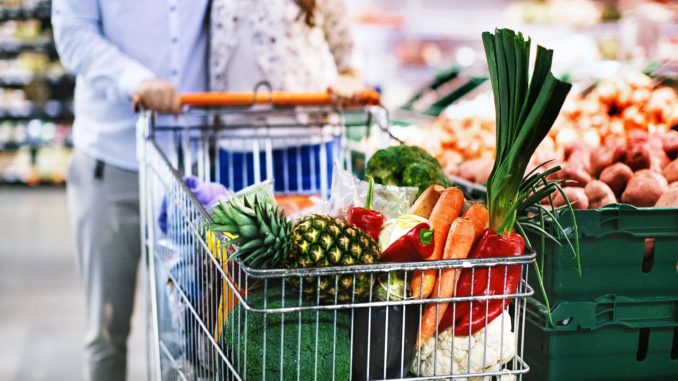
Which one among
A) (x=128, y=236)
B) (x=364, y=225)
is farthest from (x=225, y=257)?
(x=128, y=236)

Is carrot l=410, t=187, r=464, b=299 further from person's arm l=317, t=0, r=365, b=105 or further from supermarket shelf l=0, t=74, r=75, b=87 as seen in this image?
supermarket shelf l=0, t=74, r=75, b=87

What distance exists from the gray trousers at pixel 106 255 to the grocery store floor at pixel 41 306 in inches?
51.1

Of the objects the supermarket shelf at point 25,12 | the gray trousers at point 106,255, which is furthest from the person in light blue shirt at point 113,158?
the supermarket shelf at point 25,12

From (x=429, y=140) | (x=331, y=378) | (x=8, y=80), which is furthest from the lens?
(x=8, y=80)

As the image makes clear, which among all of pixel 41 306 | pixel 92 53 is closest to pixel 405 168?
pixel 92 53

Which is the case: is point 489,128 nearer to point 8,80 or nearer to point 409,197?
point 409,197

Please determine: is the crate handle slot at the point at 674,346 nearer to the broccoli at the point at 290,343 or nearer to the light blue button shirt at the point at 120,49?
the broccoli at the point at 290,343

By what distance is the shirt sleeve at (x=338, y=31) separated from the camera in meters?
2.59

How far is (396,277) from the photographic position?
52.1 inches

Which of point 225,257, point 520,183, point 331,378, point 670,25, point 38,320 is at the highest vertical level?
point 670,25

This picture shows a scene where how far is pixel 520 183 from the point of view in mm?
1426

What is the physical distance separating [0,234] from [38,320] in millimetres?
2313

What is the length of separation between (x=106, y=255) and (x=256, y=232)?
135cm

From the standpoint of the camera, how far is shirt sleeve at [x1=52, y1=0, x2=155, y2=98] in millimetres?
2264
